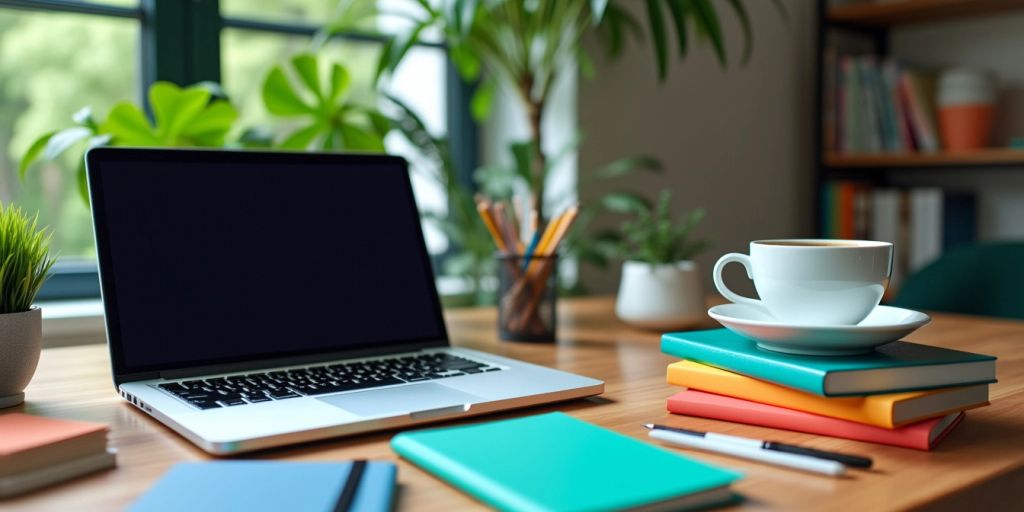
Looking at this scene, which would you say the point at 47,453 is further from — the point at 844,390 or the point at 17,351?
the point at 844,390

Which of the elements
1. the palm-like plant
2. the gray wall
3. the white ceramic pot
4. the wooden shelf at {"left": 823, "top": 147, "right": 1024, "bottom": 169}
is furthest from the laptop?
the wooden shelf at {"left": 823, "top": 147, "right": 1024, "bottom": 169}

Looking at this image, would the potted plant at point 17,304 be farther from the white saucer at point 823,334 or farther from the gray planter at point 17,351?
the white saucer at point 823,334

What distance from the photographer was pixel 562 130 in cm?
212

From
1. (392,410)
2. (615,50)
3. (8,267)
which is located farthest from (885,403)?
(615,50)

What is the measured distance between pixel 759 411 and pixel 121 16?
1.48m

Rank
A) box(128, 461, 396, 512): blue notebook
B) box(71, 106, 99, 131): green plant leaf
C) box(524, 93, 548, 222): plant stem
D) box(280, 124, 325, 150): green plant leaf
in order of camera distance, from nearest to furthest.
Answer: box(128, 461, 396, 512): blue notebook
box(71, 106, 99, 131): green plant leaf
box(280, 124, 325, 150): green plant leaf
box(524, 93, 548, 222): plant stem

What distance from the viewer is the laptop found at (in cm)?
75

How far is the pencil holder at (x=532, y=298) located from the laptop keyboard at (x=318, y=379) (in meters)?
0.23

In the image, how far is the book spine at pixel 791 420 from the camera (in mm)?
669

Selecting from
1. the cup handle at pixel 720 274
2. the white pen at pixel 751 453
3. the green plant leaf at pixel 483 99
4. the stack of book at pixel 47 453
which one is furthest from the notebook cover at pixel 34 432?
the green plant leaf at pixel 483 99

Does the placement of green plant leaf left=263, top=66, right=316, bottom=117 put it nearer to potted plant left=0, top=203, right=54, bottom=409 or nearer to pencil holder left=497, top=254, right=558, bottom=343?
pencil holder left=497, top=254, right=558, bottom=343

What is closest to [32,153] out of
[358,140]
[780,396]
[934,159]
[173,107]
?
[173,107]

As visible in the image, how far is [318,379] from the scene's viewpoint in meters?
0.83

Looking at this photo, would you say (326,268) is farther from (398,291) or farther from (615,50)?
(615,50)
